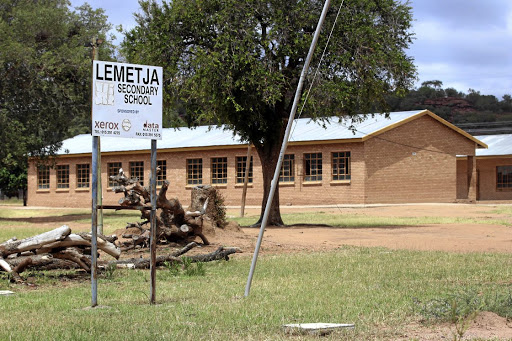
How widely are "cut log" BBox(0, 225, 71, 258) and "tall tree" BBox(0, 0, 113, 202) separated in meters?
21.2

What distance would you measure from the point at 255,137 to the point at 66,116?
1226cm

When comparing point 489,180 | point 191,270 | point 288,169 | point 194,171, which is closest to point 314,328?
point 191,270

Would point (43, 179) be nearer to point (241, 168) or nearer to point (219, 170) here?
point (219, 170)

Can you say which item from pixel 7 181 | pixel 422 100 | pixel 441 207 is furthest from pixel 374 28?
pixel 422 100

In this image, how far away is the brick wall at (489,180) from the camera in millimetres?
45875

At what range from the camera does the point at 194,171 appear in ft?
150

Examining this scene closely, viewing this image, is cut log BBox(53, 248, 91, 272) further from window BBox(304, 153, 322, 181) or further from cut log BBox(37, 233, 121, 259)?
window BBox(304, 153, 322, 181)

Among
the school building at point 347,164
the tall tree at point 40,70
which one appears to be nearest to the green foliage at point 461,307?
the tall tree at point 40,70

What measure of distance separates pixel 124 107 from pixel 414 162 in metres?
34.7

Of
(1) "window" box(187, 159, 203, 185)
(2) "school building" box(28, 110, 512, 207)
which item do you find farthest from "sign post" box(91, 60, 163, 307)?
(1) "window" box(187, 159, 203, 185)

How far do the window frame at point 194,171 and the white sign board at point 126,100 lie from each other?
36.5m

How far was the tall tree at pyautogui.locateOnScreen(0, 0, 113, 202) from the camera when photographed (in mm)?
31794

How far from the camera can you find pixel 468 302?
7.63 metres

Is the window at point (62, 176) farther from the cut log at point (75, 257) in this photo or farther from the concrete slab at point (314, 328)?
the concrete slab at point (314, 328)
